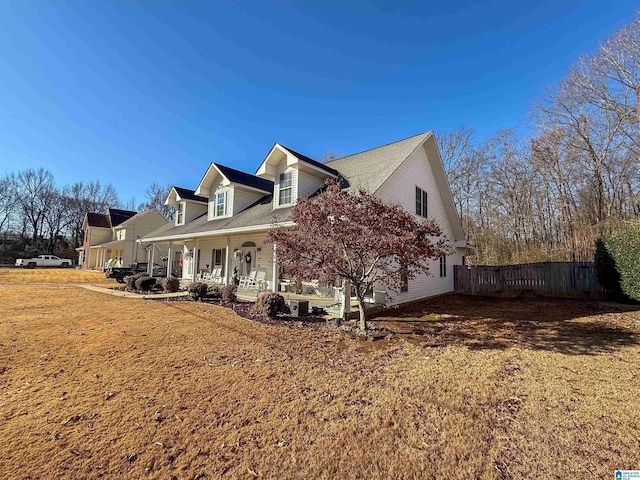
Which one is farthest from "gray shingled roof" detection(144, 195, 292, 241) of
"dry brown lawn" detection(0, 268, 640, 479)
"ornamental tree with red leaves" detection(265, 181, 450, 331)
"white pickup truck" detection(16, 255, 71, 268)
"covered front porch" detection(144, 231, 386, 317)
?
"white pickup truck" detection(16, 255, 71, 268)

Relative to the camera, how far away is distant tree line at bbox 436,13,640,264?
15.7m

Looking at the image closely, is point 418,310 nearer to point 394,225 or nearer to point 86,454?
point 394,225

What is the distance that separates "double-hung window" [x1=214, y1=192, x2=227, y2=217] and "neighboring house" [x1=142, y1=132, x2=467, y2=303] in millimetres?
56

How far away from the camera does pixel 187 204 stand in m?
19.1

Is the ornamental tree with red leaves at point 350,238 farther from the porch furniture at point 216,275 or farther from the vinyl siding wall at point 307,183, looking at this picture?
the porch furniture at point 216,275

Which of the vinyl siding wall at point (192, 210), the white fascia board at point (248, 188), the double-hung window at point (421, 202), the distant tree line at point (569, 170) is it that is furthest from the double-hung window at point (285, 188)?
the distant tree line at point (569, 170)

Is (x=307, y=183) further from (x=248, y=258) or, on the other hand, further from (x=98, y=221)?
(x=98, y=221)

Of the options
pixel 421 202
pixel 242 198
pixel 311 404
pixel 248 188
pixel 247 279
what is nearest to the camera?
pixel 311 404

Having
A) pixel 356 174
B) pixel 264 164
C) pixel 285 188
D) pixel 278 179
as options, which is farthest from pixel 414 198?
pixel 264 164

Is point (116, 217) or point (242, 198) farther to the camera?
point (116, 217)

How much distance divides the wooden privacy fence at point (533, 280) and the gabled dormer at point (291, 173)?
1001cm

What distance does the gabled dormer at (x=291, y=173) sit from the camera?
1220 cm

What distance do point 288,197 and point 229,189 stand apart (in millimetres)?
4685

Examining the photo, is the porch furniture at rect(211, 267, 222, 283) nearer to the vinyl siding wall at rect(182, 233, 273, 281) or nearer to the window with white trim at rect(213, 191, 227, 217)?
the vinyl siding wall at rect(182, 233, 273, 281)
